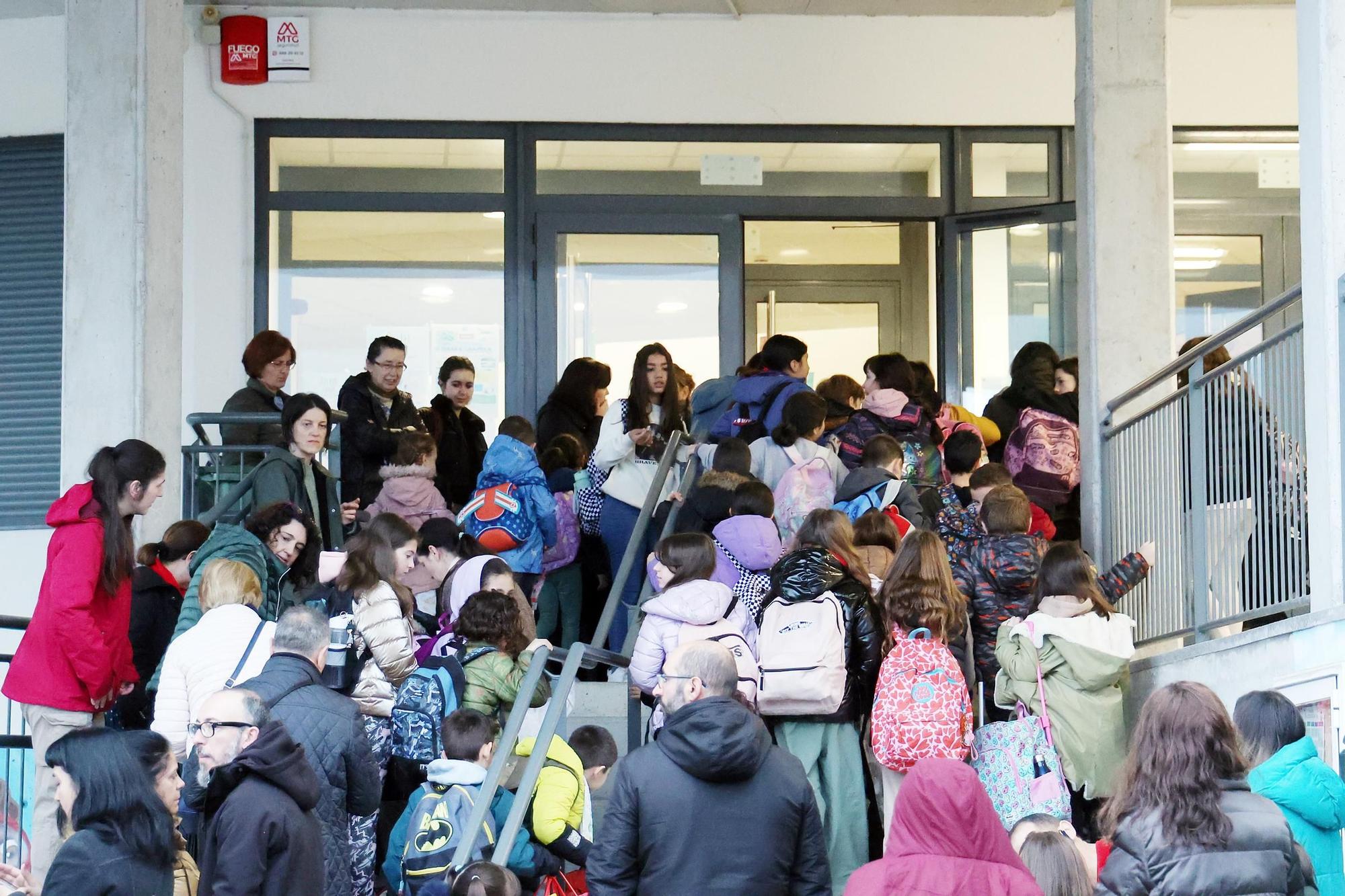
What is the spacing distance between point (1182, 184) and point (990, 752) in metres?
7.30

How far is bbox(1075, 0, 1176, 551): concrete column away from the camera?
891cm

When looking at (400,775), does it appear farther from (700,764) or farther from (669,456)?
(669,456)

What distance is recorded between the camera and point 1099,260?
893 centimetres

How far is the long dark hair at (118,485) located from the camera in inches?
260

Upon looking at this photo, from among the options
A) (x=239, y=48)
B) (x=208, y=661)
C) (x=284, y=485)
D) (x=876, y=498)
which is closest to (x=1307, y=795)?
(x=876, y=498)

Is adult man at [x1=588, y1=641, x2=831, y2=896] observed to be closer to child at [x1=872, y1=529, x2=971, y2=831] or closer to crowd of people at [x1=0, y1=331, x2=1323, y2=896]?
crowd of people at [x1=0, y1=331, x2=1323, y2=896]

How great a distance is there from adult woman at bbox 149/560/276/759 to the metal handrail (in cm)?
371

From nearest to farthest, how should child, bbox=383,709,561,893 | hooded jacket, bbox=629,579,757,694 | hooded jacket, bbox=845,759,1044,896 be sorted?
hooded jacket, bbox=845,759,1044,896, child, bbox=383,709,561,893, hooded jacket, bbox=629,579,757,694

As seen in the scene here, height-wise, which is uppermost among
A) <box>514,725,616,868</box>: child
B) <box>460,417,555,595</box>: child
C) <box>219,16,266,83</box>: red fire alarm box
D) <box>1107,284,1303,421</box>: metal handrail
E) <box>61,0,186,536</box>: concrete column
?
<box>219,16,266,83</box>: red fire alarm box

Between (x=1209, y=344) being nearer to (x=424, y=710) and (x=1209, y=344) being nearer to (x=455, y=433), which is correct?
(x=424, y=710)

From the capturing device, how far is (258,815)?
423cm

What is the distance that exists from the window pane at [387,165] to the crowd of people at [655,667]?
8.40 ft

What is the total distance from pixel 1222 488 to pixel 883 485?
5.21ft

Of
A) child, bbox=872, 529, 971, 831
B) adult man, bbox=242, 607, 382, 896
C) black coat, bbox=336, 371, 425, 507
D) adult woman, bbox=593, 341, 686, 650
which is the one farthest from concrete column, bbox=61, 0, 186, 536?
child, bbox=872, 529, 971, 831
